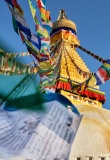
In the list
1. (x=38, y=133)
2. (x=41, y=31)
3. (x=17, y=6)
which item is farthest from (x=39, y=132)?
(x=17, y=6)

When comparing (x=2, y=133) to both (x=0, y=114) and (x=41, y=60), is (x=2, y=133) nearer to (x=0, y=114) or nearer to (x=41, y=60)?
(x=0, y=114)

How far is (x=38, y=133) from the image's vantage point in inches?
307

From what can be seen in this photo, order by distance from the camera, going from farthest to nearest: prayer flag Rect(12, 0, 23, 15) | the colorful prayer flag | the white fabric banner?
the white fabric banner → the colorful prayer flag → prayer flag Rect(12, 0, 23, 15)

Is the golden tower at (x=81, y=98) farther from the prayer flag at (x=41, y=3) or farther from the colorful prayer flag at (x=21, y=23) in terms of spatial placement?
the prayer flag at (x=41, y=3)

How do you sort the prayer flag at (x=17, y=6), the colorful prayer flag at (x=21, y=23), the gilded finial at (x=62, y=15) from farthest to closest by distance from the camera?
1. the gilded finial at (x=62, y=15)
2. the colorful prayer flag at (x=21, y=23)
3. the prayer flag at (x=17, y=6)

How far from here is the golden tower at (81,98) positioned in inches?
331

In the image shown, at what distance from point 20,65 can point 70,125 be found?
269 cm

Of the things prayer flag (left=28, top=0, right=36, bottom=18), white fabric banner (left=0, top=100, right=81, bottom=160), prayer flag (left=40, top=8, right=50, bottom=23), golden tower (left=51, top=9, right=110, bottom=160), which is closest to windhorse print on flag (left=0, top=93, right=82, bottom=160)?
white fabric banner (left=0, top=100, right=81, bottom=160)

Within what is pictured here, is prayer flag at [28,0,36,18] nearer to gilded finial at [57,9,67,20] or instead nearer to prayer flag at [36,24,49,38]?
prayer flag at [36,24,49,38]

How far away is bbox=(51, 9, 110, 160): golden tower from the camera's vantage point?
8414 millimetres

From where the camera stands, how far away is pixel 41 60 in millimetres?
7266

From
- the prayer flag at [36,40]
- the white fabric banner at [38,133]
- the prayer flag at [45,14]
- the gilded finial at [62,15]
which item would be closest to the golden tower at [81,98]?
the gilded finial at [62,15]

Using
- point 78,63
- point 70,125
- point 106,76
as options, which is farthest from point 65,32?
point 70,125

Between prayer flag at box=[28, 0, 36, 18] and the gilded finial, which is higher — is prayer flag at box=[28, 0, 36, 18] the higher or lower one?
the lower one
